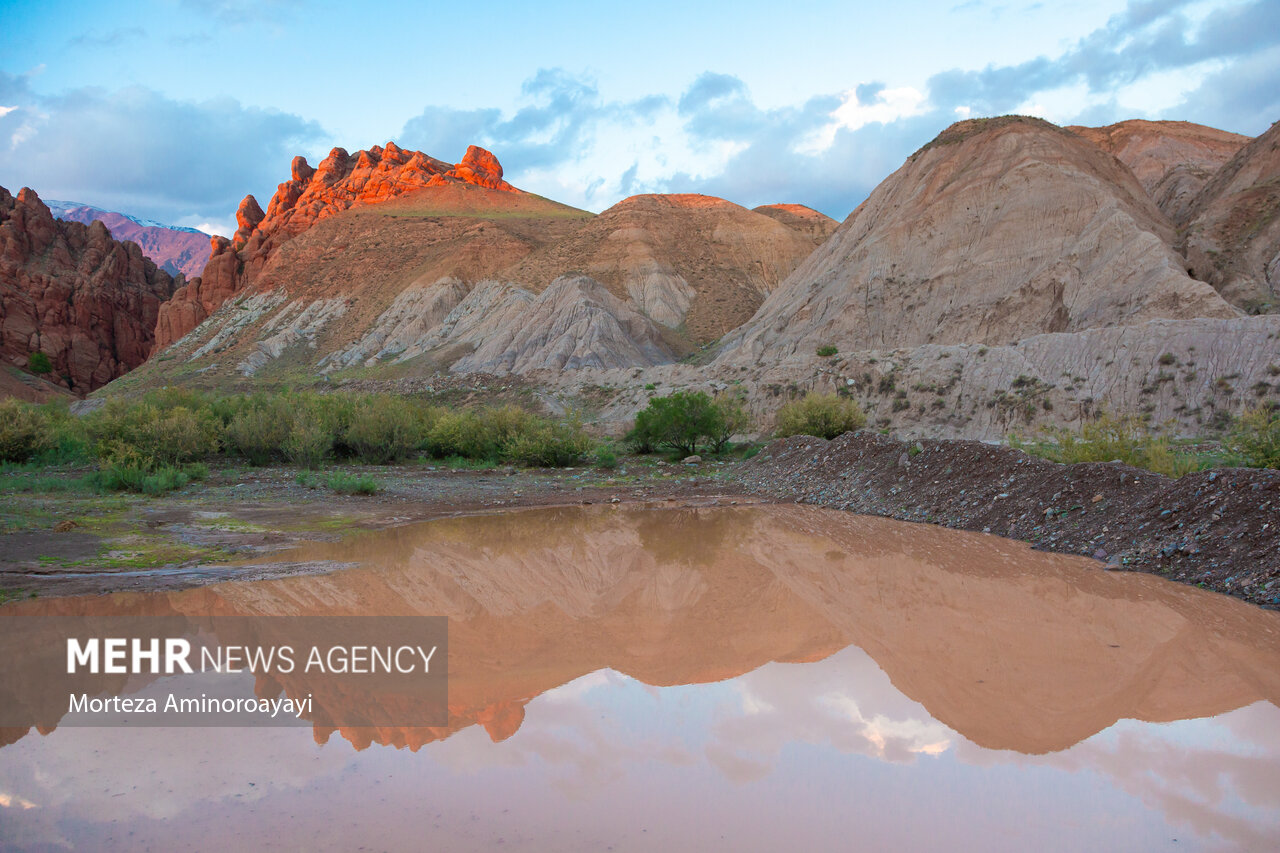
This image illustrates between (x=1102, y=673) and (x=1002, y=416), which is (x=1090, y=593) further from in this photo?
(x=1002, y=416)

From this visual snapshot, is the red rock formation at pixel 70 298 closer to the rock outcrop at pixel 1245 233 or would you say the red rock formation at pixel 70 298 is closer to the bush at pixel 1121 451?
the bush at pixel 1121 451

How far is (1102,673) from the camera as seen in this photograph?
258 inches

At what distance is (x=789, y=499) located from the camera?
17.7m

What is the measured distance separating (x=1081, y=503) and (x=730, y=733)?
345 inches

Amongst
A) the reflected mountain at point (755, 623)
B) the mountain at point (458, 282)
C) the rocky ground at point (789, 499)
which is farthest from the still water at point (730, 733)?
the mountain at point (458, 282)

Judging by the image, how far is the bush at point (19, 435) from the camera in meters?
21.8

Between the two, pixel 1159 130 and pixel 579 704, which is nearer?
pixel 579 704

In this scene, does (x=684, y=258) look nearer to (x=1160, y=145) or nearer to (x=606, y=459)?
(x=1160, y=145)

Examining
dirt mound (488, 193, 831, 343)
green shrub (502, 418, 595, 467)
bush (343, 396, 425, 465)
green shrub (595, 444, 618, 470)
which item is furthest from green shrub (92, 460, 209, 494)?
dirt mound (488, 193, 831, 343)

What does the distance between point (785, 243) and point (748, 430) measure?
46984 mm

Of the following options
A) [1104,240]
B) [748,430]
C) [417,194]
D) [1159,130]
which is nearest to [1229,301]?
[1104,240]

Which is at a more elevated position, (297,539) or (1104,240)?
(1104,240)

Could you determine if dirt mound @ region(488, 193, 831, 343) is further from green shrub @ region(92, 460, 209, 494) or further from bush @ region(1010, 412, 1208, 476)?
bush @ region(1010, 412, 1208, 476)

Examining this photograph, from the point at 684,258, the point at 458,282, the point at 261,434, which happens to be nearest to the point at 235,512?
the point at 261,434
